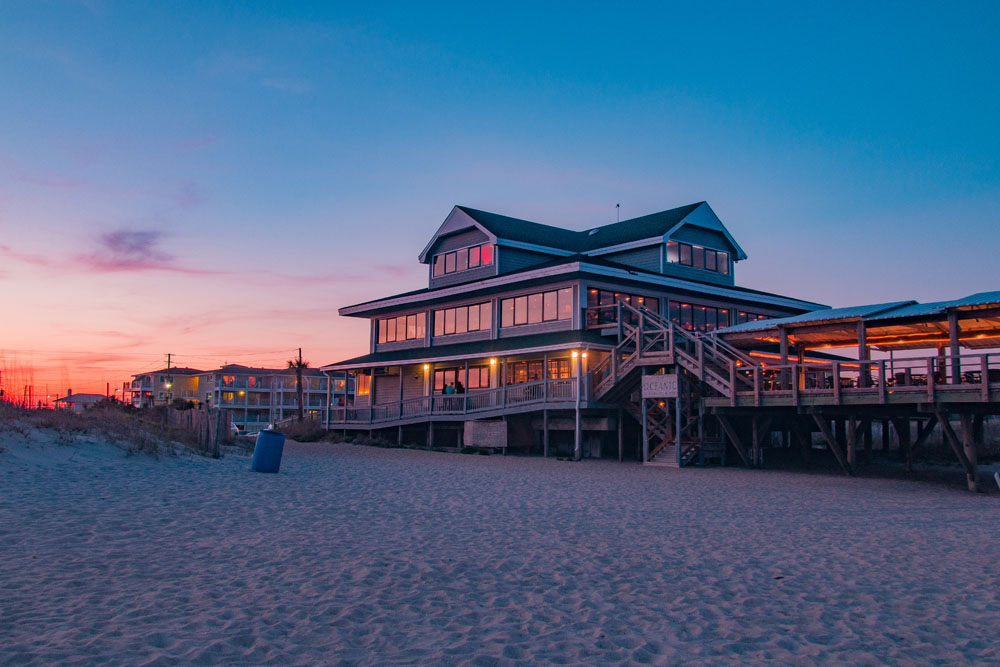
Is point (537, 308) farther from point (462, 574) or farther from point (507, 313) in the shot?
point (462, 574)

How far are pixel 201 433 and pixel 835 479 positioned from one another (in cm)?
1787

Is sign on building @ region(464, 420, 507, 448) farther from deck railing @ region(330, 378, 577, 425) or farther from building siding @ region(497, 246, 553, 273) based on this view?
building siding @ region(497, 246, 553, 273)

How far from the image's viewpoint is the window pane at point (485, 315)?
35469mm

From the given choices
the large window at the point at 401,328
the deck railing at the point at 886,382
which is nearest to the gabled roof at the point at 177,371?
the large window at the point at 401,328

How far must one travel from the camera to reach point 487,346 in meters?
33.6

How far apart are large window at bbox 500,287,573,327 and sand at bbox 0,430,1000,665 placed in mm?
16138

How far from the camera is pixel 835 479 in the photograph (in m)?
21.2

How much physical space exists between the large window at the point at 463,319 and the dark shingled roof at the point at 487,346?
0.86m

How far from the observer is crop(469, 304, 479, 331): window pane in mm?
36156

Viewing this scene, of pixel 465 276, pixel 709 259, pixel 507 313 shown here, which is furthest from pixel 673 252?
pixel 465 276

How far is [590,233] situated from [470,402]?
1347cm

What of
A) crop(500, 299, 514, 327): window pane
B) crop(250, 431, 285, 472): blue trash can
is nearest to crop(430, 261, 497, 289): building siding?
crop(500, 299, 514, 327): window pane

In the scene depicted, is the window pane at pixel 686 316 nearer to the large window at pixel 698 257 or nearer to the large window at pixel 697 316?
the large window at pixel 697 316

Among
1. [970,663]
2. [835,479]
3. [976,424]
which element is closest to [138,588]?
[970,663]
